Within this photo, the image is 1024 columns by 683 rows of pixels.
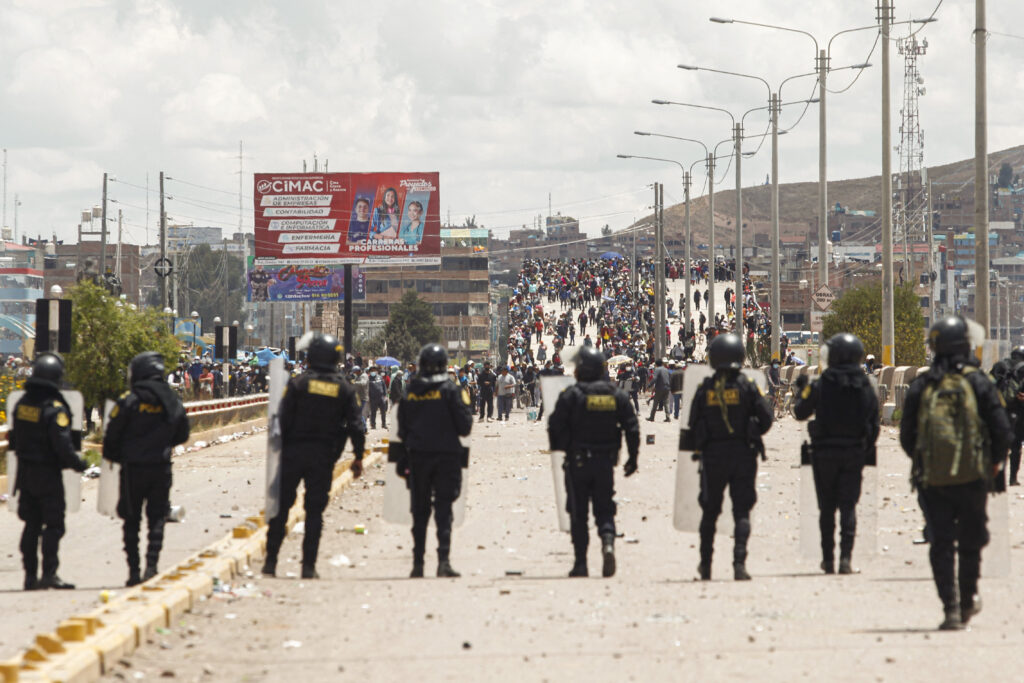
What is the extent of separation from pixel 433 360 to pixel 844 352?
8.70 feet

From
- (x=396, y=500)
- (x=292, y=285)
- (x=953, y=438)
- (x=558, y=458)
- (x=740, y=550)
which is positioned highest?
(x=292, y=285)

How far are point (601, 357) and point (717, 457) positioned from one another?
1.16 metres

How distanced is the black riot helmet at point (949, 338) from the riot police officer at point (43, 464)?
217 inches

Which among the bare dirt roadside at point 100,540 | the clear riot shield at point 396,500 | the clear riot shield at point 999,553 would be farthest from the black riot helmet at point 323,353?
the clear riot shield at point 999,553

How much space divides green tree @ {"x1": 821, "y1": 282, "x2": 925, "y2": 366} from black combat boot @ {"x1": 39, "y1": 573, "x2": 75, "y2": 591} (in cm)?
3922

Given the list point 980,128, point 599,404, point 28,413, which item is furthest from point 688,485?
point 980,128

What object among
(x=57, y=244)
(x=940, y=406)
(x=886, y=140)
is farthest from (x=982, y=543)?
(x=57, y=244)

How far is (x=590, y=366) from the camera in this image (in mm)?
10344

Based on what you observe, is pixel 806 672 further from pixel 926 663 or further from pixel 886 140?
pixel 886 140

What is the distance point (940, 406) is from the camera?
7.74 m

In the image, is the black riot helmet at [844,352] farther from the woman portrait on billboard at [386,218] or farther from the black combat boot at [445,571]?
the woman portrait on billboard at [386,218]

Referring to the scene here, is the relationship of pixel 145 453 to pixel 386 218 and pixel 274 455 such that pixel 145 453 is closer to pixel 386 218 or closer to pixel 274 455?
pixel 274 455

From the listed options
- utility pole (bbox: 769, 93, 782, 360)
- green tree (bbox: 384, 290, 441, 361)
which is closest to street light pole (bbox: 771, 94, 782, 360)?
utility pole (bbox: 769, 93, 782, 360)

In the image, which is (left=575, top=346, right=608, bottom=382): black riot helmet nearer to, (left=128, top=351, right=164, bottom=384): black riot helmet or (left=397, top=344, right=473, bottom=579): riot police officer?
(left=397, top=344, right=473, bottom=579): riot police officer
